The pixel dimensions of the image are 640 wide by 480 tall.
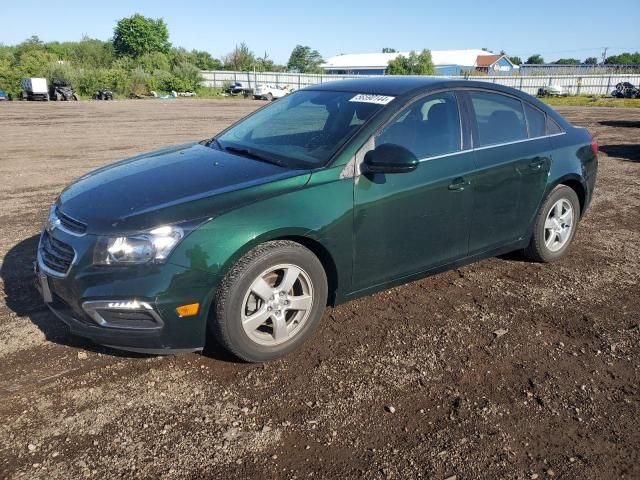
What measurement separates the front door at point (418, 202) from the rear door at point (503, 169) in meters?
0.14

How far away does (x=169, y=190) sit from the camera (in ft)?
10.3

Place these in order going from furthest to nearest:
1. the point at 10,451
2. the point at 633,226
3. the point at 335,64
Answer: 1. the point at 335,64
2. the point at 633,226
3. the point at 10,451

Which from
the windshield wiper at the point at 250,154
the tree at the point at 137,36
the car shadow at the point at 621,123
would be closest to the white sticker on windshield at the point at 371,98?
the windshield wiper at the point at 250,154

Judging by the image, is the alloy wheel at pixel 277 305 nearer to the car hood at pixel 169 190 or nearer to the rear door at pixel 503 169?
the car hood at pixel 169 190

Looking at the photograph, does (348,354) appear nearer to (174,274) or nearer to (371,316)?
(371,316)

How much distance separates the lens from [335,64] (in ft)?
343

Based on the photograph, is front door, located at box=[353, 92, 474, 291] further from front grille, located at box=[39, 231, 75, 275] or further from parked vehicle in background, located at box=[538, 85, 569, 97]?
parked vehicle in background, located at box=[538, 85, 569, 97]

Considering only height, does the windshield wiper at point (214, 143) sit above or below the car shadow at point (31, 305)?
above

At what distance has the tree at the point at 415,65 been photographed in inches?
2667

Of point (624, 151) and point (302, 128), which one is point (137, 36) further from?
point (302, 128)

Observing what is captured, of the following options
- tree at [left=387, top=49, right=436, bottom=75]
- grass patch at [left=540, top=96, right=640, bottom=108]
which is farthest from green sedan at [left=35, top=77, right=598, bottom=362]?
tree at [left=387, top=49, right=436, bottom=75]

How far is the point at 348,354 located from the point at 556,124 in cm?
304

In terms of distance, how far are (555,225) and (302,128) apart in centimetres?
261

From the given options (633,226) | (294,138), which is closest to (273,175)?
(294,138)
